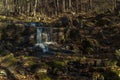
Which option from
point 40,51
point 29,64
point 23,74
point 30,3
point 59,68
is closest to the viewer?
point 23,74

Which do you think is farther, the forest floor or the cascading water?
the cascading water

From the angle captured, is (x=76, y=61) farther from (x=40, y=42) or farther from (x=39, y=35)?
(x=39, y=35)

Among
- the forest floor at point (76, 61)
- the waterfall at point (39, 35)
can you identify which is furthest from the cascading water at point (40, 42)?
the forest floor at point (76, 61)

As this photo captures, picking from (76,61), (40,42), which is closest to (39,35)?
(40,42)

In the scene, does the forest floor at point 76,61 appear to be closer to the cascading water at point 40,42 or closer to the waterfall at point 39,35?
the cascading water at point 40,42

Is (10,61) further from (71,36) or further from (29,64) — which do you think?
(71,36)

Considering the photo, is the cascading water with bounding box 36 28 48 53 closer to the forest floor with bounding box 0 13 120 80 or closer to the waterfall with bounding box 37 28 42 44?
the waterfall with bounding box 37 28 42 44

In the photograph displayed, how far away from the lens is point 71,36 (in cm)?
2928

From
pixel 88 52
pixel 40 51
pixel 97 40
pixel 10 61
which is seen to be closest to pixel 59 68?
pixel 10 61

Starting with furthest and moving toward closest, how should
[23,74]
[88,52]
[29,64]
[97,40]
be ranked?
[97,40] < [88,52] < [29,64] < [23,74]

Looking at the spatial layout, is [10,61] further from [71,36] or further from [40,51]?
[71,36]

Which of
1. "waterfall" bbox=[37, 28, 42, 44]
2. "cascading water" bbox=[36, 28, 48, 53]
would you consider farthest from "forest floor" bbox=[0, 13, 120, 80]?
"waterfall" bbox=[37, 28, 42, 44]

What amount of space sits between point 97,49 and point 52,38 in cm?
584

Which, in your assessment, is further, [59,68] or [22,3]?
[22,3]
